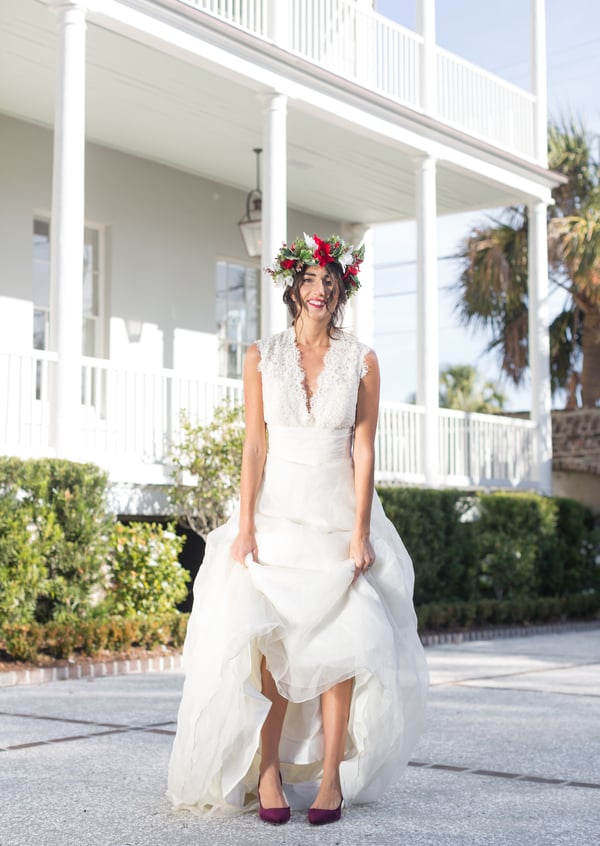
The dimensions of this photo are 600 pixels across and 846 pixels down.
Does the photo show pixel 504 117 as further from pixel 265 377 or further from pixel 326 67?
pixel 265 377

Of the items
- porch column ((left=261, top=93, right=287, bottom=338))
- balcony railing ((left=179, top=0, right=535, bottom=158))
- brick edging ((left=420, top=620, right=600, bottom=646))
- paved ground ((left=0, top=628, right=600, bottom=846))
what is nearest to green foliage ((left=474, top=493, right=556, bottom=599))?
brick edging ((left=420, top=620, right=600, bottom=646))

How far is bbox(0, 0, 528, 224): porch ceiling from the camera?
1109cm

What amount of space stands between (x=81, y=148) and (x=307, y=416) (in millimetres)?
6364

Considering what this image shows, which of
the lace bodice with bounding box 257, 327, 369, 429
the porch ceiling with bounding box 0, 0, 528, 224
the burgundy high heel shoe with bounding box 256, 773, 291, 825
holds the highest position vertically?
the porch ceiling with bounding box 0, 0, 528, 224

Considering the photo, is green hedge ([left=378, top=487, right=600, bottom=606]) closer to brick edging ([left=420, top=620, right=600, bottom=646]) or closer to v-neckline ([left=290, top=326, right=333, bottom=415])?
brick edging ([left=420, top=620, right=600, bottom=646])

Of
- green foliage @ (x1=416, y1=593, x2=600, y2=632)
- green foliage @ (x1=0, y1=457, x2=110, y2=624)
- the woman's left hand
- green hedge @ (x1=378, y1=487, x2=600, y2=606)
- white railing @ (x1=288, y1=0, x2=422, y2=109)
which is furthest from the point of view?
white railing @ (x1=288, y1=0, x2=422, y2=109)

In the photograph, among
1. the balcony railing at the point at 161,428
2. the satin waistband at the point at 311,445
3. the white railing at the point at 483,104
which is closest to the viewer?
the satin waistband at the point at 311,445

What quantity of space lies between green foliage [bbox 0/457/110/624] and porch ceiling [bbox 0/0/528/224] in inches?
157

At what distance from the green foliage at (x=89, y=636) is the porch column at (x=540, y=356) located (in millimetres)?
7368

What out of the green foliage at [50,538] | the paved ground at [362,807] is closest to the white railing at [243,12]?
the green foliage at [50,538]

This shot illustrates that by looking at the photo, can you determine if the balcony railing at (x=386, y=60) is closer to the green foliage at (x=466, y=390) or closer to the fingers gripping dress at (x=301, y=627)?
the fingers gripping dress at (x=301, y=627)

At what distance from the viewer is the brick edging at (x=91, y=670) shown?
777 cm

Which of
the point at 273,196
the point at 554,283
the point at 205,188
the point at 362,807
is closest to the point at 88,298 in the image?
the point at 205,188

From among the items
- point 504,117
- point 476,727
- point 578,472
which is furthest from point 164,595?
point 578,472
